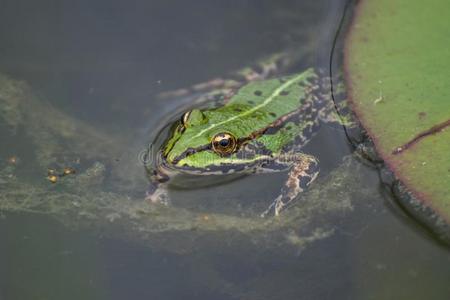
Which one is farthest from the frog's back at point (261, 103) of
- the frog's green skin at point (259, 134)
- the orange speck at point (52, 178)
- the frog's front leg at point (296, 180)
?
the orange speck at point (52, 178)

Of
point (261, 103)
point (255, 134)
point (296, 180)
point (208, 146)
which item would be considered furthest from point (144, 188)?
point (261, 103)

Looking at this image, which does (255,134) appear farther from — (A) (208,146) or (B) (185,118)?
(B) (185,118)

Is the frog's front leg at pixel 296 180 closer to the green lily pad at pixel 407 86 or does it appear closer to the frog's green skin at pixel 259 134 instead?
Result: the frog's green skin at pixel 259 134

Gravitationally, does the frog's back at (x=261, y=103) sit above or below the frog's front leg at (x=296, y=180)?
above

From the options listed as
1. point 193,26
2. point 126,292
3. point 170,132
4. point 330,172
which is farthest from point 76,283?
point 193,26

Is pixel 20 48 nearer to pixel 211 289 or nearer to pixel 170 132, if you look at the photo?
pixel 170 132

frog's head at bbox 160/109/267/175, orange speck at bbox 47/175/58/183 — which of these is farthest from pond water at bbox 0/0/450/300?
frog's head at bbox 160/109/267/175

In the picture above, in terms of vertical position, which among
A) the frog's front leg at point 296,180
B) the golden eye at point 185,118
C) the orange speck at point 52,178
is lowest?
the frog's front leg at point 296,180

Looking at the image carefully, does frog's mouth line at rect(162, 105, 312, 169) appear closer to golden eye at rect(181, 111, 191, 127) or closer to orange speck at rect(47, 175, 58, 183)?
golden eye at rect(181, 111, 191, 127)
